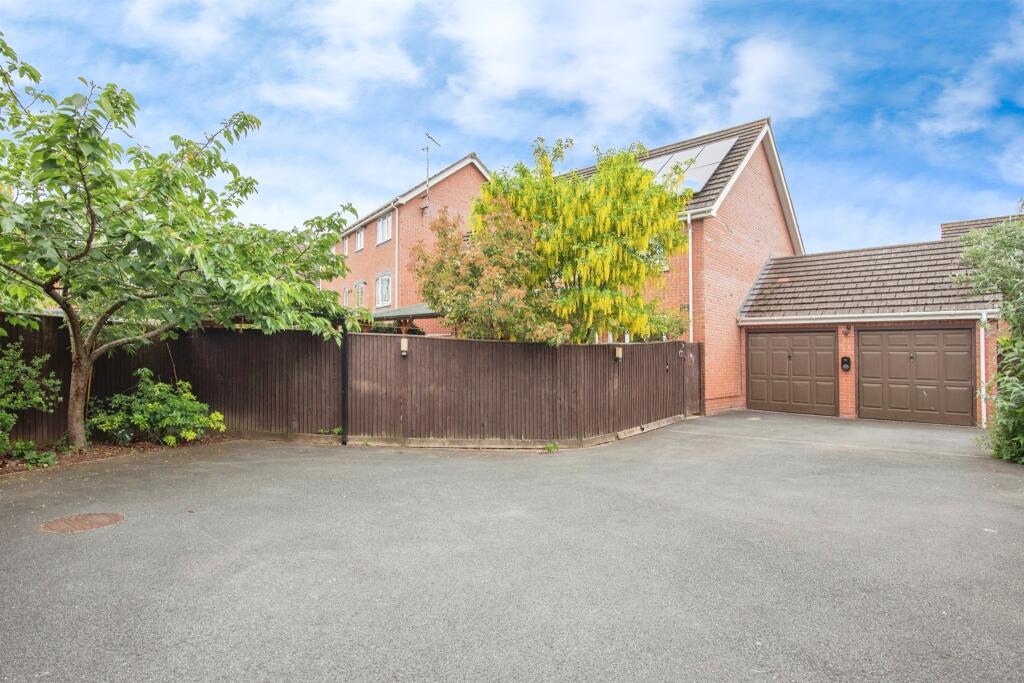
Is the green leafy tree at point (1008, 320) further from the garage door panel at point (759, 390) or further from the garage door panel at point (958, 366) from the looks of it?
the garage door panel at point (759, 390)

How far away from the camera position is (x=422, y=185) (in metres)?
22.2

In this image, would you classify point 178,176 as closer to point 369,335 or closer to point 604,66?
point 369,335

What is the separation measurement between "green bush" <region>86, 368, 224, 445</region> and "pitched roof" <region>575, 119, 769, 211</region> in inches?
460

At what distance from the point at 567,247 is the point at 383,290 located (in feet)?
50.3

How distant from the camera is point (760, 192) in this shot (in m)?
17.4

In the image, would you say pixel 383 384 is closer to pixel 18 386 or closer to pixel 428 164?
pixel 18 386

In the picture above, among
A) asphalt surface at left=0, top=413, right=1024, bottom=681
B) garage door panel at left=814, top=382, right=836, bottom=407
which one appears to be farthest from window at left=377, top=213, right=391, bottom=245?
asphalt surface at left=0, top=413, right=1024, bottom=681

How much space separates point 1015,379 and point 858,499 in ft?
12.9

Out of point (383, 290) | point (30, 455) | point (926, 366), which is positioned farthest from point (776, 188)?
point (30, 455)

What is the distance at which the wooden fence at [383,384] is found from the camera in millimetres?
9445

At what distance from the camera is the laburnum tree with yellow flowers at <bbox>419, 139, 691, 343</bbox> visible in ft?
30.8

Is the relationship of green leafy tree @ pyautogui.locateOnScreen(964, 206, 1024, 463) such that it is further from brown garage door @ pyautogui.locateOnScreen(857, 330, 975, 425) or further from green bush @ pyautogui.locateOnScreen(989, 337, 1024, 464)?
brown garage door @ pyautogui.locateOnScreen(857, 330, 975, 425)

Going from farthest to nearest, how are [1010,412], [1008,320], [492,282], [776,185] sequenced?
[776,185] → [492,282] → [1008,320] → [1010,412]

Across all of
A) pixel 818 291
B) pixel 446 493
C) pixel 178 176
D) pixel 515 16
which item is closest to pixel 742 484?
pixel 446 493
